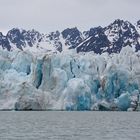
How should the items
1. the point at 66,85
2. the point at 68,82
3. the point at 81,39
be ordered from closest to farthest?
the point at 68,82 → the point at 66,85 → the point at 81,39

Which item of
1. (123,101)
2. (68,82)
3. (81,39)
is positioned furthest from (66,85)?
(81,39)

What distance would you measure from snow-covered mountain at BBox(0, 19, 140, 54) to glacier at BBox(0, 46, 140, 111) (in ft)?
275

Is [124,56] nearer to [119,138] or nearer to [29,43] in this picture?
[119,138]

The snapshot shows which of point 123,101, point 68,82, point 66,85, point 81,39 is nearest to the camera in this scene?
point 68,82

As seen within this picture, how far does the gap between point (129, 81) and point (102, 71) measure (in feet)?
30.8

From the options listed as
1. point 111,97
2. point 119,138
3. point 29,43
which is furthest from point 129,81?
point 29,43

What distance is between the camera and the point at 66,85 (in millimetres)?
74562

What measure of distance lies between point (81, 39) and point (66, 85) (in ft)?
376

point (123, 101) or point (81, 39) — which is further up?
point (81, 39)

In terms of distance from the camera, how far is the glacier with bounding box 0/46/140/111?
7169 centimetres

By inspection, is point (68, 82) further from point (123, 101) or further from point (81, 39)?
point (81, 39)

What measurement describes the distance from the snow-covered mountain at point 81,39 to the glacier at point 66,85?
275ft

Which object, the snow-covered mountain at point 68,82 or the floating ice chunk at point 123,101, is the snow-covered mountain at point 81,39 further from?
the floating ice chunk at point 123,101

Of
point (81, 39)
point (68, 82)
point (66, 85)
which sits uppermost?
point (81, 39)
